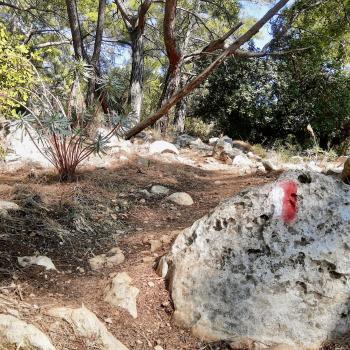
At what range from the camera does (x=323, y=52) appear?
9.38 meters

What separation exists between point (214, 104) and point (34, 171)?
708 centimetres

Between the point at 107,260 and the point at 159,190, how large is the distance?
1.48m

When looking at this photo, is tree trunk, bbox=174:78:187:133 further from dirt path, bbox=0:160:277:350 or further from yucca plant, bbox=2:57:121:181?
yucca plant, bbox=2:57:121:181

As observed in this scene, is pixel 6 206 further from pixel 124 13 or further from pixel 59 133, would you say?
pixel 124 13

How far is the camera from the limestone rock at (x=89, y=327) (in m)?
1.83

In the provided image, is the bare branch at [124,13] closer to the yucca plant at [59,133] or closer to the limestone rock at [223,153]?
the limestone rock at [223,153]

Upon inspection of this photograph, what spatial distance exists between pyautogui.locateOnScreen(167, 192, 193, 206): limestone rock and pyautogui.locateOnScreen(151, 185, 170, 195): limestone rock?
179 millimetres

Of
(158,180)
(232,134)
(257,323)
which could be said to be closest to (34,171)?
(158,180)

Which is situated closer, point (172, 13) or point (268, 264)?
point (268, 264)

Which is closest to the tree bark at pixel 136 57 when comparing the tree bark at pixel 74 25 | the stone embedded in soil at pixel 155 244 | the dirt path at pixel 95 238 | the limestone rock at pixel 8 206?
the tree bark at pixel 74 25

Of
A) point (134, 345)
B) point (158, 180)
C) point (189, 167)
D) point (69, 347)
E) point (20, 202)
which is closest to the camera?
point (69, 347)

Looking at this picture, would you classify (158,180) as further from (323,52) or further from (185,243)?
(323,52)

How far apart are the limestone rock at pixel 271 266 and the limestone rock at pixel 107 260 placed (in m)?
0.42

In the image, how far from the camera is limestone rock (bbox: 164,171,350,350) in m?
2.02
